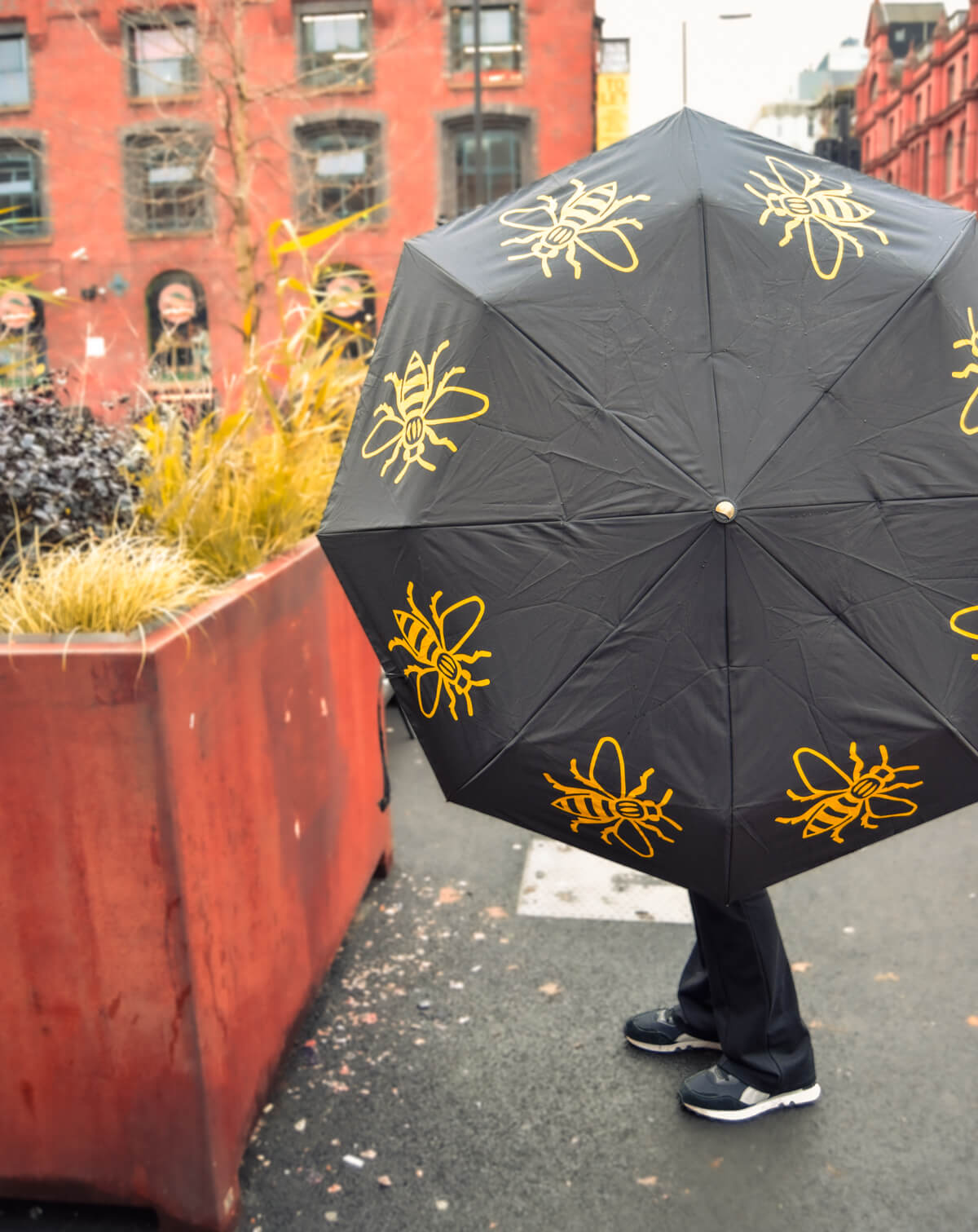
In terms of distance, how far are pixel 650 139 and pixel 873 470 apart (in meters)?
0.97

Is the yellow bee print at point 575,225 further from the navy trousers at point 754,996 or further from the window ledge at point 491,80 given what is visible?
the window ledge at point 491,80

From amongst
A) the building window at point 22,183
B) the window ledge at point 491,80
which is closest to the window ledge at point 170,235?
the building window at point 22,183

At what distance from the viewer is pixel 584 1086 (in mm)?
3246

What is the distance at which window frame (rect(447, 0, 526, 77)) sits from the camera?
A: 31031 mm

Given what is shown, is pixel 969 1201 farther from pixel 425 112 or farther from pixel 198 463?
pixel 425 112

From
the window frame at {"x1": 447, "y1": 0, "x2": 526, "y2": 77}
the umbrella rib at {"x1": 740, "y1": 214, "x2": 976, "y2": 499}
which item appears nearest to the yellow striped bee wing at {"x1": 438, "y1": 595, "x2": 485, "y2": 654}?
the umbrella rib at {"x1": 740, "y1": 214, "x2": 976, "y2": 499}

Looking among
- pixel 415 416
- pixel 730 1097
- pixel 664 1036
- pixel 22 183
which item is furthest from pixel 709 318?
pixel 22 183

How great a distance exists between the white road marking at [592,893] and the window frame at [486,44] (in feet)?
103

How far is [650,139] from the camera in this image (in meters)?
2.41

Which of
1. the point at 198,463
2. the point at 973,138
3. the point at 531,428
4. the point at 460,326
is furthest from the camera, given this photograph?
the point at 973,138

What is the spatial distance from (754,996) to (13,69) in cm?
3636

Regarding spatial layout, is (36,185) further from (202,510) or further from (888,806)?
(888,806)

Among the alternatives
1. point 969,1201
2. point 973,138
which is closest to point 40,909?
point 969,1201

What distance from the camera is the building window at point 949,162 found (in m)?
49.9
